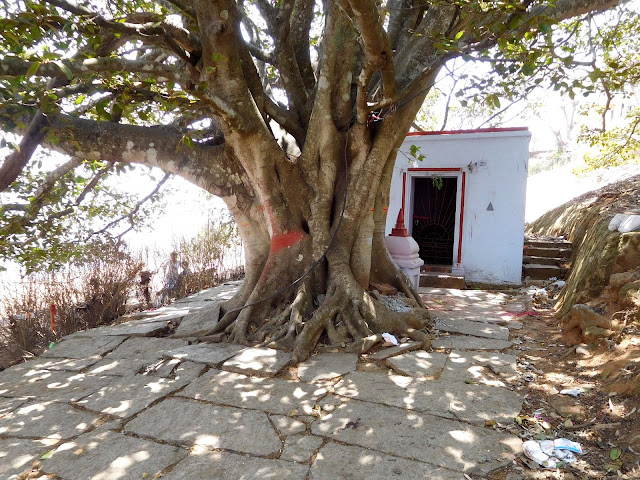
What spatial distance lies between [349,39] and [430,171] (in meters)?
4.79

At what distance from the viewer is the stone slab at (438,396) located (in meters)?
2.79

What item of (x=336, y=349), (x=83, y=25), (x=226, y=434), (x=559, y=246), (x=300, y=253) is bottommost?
(x=226, y=434)

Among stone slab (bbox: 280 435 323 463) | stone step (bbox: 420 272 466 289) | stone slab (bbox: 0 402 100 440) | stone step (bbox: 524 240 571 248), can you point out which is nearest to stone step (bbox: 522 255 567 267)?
stone step (bbox: 524 240 571 248)

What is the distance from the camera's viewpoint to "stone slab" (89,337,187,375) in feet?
12.6

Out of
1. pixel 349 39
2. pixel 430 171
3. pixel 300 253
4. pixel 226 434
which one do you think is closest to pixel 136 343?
pixel 300 253

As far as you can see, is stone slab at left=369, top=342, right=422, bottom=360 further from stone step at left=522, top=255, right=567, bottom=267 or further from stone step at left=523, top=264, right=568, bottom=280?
stone step at left=522, top=255, right=567, bottom=267

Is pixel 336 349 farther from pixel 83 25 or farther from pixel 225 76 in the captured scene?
pixel 83 25

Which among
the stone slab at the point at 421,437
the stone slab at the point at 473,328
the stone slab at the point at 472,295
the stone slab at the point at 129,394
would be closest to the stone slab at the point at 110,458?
the stone slab at the point at 129,394

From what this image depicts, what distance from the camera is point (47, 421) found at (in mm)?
2871

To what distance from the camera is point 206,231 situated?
912 cm

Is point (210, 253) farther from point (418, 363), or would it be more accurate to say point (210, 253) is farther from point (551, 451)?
point (551, 451)

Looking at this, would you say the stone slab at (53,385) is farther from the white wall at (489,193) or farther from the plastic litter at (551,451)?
the white wall at (489,193)

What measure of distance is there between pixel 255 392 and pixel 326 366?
27.9 inches

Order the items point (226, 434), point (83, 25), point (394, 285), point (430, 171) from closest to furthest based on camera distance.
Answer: point (226, 434) < point (83, 25) < point (394, 285) < point (430, 171)
